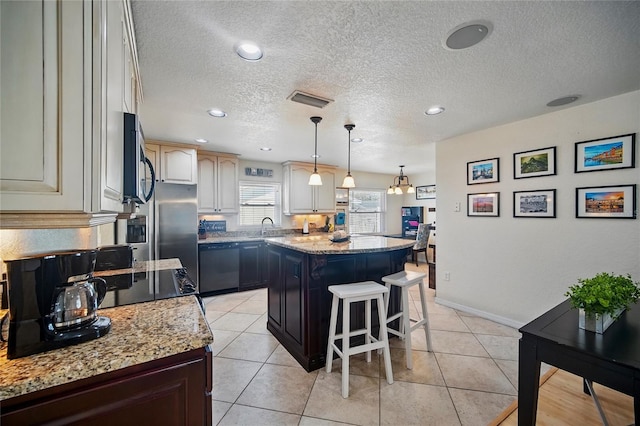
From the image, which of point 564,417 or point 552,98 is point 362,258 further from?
point 552,98

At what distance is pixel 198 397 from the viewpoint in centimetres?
100

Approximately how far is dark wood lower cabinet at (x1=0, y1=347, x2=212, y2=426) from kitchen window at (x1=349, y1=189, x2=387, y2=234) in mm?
5894

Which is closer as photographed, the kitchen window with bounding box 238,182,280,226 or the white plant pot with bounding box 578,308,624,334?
the white plant pot with bounding box 578,308,624,334

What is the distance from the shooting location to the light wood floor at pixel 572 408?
5.35ft

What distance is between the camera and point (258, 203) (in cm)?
540

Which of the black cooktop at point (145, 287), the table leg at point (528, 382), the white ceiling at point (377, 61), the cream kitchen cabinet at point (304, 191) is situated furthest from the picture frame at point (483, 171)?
the black cooktop at point (145, 287)

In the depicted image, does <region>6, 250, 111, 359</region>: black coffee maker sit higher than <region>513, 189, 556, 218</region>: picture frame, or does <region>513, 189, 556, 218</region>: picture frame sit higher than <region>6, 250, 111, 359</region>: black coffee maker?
<region>513, 189, 556, 218</region>: picture frame

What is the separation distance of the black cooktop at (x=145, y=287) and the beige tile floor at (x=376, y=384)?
929 millimetres

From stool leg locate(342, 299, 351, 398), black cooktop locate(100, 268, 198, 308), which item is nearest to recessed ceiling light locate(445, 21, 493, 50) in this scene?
stool leg locate(342, 299, 351, 398)

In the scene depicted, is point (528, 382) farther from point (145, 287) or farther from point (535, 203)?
point (535, 203)

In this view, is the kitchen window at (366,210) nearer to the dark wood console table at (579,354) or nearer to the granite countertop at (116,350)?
the dark wood console table at (579,354)

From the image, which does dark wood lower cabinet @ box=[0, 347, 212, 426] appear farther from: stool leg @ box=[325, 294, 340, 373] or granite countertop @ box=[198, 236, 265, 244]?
granite countertop @ box=[198, 236, 265, 244]

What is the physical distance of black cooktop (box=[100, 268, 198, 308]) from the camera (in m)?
1.44

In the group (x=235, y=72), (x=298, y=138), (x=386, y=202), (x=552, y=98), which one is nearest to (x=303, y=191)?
(x=298, y=138)
